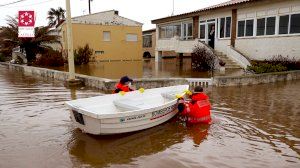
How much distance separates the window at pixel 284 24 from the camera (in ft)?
56.1

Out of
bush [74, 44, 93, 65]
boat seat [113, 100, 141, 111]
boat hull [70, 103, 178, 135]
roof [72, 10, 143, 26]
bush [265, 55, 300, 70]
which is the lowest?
boat hull [70, 103, 178, 135]

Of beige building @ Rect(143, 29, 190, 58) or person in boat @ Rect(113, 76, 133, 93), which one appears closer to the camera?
person in boat @ Rect(113, 76, 133, 93)

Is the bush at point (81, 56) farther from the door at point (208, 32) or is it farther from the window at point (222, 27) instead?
the window at point (222, 27)

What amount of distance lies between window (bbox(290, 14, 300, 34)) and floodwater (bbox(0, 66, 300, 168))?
28.0ft

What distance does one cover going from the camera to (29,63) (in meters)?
27.0

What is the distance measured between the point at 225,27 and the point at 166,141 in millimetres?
16423

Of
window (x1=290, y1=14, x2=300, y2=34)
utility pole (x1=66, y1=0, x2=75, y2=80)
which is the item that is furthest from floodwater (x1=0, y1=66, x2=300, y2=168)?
window (x1=290, y1=14, x2=300, y2=34)

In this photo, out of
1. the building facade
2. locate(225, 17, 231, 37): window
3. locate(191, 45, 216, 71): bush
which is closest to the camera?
locate(191, 45, 216, 71): bush

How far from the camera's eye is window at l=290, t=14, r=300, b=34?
1656cm

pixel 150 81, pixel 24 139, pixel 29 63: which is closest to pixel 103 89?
pixel 150 81

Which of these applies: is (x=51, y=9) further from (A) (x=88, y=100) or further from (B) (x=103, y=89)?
(A) (x=88, y=100)

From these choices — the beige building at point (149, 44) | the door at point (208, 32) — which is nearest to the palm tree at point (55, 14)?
the beige building at point (149, 44)

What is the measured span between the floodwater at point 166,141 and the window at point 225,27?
11982 millimetres

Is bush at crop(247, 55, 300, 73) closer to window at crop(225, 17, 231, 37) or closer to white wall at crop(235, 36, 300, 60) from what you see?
white wall at crop(235, 36, 300, 60)
